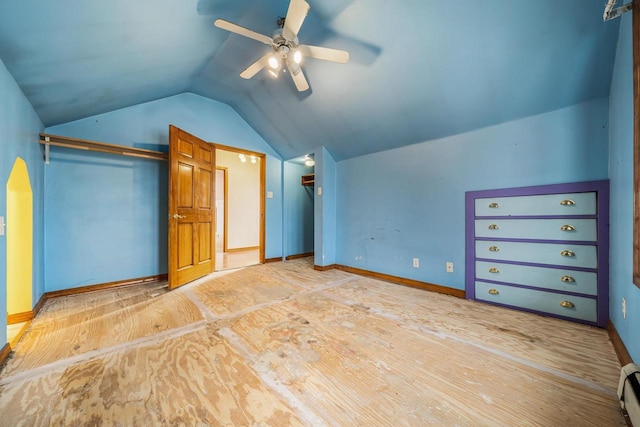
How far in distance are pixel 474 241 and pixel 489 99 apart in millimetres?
1467

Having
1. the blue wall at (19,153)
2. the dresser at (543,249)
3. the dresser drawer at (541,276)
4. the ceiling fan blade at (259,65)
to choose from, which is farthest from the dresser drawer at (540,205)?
the blue wall at (19,153)

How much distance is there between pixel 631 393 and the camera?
3.37ft

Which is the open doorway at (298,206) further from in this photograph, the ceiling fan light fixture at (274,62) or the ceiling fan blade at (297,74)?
the ceiling fan light fixture at (274,62)

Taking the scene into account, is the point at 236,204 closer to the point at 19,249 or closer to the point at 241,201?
the point at 241,201

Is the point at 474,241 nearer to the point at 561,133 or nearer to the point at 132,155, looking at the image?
the point at 561,133

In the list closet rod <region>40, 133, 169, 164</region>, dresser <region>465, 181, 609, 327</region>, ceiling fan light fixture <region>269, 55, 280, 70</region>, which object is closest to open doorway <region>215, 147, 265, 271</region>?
closet rod <region>40, 133, 169, 164</region>

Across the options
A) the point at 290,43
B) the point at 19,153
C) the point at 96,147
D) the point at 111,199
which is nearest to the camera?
the point at 19,153

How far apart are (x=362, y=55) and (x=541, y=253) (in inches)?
103

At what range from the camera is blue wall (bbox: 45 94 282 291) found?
275 centimetres

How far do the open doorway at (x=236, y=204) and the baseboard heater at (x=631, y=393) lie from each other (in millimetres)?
5373

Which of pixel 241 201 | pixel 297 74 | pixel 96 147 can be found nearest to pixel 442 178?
pixel 297 74

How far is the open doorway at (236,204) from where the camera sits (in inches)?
230

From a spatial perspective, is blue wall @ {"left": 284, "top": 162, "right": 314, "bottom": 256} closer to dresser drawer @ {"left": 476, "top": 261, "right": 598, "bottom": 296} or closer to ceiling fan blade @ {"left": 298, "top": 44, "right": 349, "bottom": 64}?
ceiling fan blade @ {"left": 298, "top": 44, "right": 349, "bottom": 64}

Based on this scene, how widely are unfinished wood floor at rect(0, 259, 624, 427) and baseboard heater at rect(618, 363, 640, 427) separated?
0.23ft
